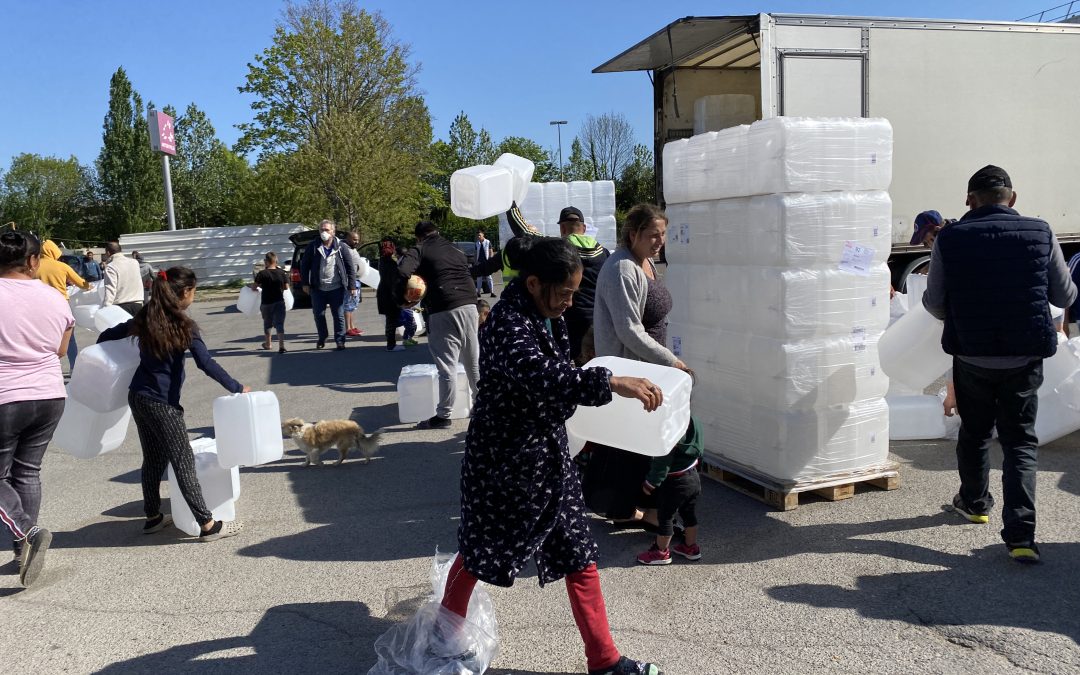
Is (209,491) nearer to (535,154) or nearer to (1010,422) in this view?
(1010,422)

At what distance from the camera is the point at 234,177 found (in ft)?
184

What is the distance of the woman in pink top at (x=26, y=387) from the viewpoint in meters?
4.01

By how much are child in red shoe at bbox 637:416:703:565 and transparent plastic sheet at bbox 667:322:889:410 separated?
30.9 inches

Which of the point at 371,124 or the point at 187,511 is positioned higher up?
the point at 371,124

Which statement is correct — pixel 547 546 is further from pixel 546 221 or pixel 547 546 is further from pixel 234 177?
pixel 234 177

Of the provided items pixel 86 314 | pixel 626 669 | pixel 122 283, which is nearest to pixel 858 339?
pixel 626 669

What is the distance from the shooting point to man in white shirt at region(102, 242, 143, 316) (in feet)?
31.6

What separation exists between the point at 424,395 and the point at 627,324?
3493 mm

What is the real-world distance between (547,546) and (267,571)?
6.44 ft

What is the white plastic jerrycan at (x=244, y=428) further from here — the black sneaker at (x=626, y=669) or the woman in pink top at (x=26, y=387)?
the black sneaker at (x=626, y=669)

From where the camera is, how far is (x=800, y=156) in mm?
4395

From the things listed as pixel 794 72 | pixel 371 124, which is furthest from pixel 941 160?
pixel 371 124

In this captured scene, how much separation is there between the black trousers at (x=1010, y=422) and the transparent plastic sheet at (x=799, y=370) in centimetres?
56

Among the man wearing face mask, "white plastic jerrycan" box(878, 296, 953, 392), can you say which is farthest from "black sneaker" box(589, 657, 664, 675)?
the man wearing face mask
